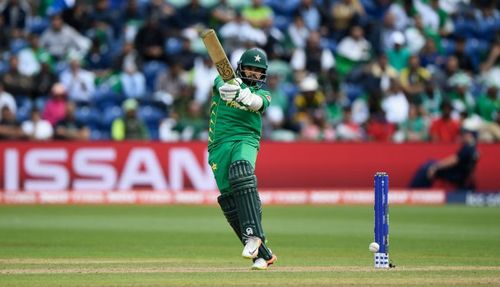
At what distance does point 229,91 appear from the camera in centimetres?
855

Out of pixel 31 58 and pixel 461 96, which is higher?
pixel 31 58

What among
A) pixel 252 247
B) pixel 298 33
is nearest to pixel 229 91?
pixel 252 247

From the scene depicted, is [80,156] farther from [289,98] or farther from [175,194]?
[289,98]

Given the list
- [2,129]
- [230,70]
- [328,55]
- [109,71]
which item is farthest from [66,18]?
[230,70]

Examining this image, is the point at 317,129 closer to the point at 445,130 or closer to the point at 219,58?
the point at 445,130

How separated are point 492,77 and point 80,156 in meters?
8.87

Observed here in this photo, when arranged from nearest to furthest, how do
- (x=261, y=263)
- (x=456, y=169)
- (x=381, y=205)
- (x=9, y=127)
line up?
(x=381, y=205)
(x=261, y=263)
(x=9, y=127)
(x=456, y=169)

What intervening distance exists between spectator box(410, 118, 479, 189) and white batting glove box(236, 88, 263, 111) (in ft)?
38.2

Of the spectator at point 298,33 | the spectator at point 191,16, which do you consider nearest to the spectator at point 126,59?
the spectator at point 191,16

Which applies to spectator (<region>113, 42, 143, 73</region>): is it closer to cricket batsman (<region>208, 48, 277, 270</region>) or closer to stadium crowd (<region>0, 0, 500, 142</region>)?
stadium crowd (<region>0, 0, 500, 142</region>)

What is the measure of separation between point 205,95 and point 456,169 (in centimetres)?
461

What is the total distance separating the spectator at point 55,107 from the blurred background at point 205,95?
0.02 metres

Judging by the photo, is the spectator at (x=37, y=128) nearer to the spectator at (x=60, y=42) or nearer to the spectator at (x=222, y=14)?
the spectator at (x=60, y=42)

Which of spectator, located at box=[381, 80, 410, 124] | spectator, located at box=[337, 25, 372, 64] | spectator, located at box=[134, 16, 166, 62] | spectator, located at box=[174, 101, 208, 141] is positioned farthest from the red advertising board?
spectator, located at box=[337, 25, 372, 64]
